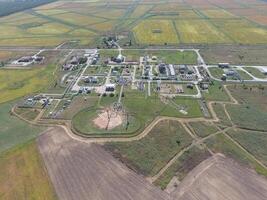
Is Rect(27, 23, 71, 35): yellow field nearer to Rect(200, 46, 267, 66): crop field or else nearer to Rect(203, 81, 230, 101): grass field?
Rect(200, 46, 267, 66): crop field

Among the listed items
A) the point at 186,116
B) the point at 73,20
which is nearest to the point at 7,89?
the point at 186,116

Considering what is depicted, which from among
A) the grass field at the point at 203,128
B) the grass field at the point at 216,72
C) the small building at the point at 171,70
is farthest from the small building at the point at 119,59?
the grass field at the point at 203,128

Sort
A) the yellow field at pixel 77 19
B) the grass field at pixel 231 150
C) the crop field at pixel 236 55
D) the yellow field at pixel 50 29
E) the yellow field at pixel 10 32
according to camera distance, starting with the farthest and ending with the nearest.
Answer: the yellow field at pixel 77 19, the yellow field at pixel 50 29, the yellow field at pixel 10 32, the crop field at pixel 236 55, the grass field at pixel 231 150

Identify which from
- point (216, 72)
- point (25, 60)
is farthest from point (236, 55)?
point (25, 60)

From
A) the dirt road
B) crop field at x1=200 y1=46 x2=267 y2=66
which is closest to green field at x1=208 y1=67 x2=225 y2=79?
crop field at x1=200 y1=46 x2=267 y2=66

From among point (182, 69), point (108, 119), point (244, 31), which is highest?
point (108, 119)

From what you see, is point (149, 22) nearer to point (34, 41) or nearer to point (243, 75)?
point (34, 41)

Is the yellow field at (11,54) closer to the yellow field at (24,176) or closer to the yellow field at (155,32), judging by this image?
the yellow field at (155,32)
